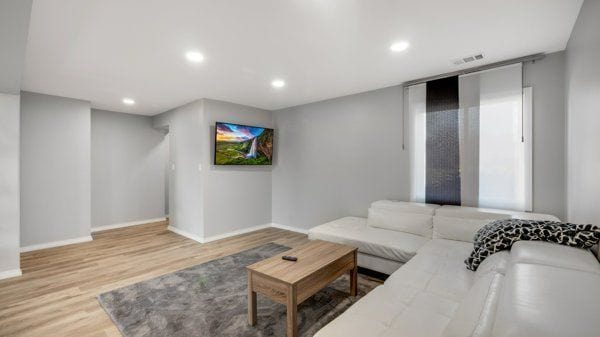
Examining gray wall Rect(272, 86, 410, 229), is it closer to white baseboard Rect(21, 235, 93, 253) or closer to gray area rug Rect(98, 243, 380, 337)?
gray area rug Rect(98, 243, 380, 337)

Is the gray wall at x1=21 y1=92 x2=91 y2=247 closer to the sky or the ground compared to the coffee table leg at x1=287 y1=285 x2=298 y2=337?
closer to the sky

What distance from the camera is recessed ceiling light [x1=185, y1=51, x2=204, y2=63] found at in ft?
8.83

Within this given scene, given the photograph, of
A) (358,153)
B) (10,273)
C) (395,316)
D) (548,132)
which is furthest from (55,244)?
(548,132)

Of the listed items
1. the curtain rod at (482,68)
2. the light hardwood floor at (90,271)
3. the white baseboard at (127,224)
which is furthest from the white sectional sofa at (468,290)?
the white baseboard at (127,224)

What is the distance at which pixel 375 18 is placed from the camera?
209 centimetres

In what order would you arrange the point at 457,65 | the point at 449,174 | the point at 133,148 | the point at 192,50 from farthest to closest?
the point at 133,148 → the point at 449,174 → the point at 457,65 → the point at 192,50

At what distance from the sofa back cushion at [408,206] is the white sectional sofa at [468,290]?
0.50 ft

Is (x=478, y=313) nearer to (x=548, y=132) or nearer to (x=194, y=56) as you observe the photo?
(x=548, y=132)

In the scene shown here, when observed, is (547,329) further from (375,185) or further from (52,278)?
(52,278)

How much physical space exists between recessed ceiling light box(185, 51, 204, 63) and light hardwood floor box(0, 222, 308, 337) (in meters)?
2.55

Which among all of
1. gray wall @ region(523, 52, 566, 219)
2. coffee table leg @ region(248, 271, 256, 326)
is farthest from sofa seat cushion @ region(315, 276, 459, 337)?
gray wall @ region(523, 52, 566, 219)

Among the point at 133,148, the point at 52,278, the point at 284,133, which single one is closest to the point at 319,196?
the point at 284,133

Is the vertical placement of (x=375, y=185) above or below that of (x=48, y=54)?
below

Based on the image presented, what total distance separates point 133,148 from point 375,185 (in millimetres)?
5192
